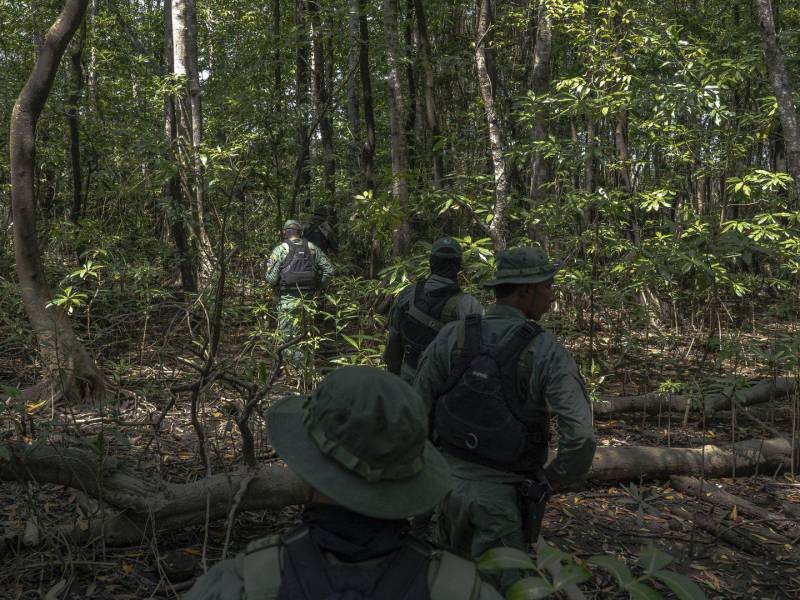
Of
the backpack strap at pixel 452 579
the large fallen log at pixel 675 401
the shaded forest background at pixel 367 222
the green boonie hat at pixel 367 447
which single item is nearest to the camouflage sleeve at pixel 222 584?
the green boonie hat at pixel 367 447

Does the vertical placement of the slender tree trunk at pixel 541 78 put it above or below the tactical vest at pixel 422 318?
above

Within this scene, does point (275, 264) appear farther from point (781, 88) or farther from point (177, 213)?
point (781, 88)

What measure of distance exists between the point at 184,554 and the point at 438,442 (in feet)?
5.46

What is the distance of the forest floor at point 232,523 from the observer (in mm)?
3578

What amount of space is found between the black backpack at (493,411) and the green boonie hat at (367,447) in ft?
4.77

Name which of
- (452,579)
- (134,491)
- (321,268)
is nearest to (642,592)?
(452,579)

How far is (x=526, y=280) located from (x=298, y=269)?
529 cm

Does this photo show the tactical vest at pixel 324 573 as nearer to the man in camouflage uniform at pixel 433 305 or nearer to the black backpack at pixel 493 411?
the black backpack at pixel 493 411

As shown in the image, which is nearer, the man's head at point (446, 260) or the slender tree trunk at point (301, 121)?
the man's head at point (446, 260)

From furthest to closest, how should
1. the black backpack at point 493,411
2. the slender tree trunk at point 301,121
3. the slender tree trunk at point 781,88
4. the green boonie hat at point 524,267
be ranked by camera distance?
the slender tree trunk at point 301,121 < the slender tree trunk at point 781,88 < the green boonie hat at point 524,267 < the black backpack at point 493,411

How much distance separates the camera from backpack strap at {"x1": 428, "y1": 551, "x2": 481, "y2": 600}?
1332 millimetres

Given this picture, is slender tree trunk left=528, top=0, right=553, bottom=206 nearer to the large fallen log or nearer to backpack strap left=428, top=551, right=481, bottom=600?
the large fallen log

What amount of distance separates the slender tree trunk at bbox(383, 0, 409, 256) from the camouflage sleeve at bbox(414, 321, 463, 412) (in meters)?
4.75

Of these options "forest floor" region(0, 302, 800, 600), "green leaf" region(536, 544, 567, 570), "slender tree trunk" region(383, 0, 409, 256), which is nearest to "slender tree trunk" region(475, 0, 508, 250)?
"slender tree trunk" region(383, 0, 409, 256)
